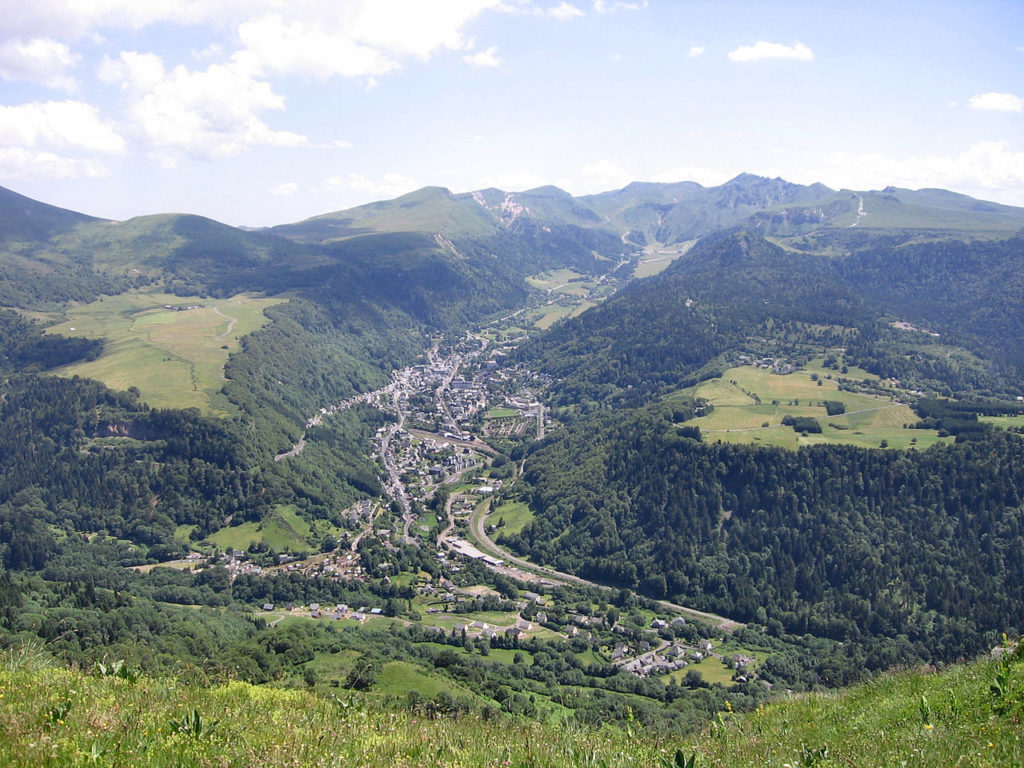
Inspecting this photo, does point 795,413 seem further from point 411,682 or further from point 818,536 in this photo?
point 411,682

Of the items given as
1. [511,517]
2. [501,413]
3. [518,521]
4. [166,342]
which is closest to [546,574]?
[518,521]

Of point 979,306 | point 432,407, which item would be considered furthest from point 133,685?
point 979,306

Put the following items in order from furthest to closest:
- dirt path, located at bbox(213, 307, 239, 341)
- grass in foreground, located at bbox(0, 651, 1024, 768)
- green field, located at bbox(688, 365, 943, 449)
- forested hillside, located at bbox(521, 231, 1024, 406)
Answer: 1. dirt path, located at bbox(213, 307, 239, 341)
2. forested hillside, located at bbox(521, 231, 1024, 406)
3. green field, located at bbox(688, 365, 943, 449)
4. grass in foreground, located at bbox(0, 651, 1024, 768)

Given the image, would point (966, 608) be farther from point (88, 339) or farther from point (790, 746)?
point (88, 339)

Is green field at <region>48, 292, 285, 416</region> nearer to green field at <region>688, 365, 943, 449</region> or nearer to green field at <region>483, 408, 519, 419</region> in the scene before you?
green field at <region>483, 408, 519, 419</region>

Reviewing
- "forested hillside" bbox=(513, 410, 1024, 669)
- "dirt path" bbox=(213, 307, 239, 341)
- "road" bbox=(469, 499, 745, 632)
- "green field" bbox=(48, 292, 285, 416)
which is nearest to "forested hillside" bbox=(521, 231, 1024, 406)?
"forested hillside" bbox=(513, 410, 1024, 669)
